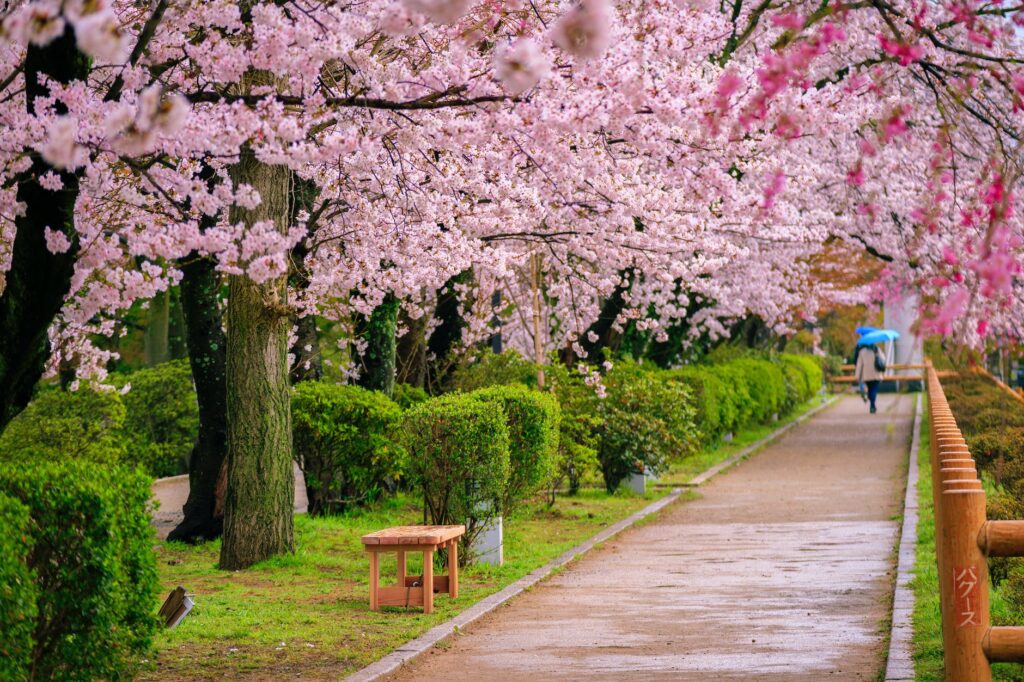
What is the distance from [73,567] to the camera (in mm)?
6152

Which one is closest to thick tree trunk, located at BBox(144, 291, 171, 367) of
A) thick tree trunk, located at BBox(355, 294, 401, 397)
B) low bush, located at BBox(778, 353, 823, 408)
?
thick tree trunk, located at BBox(355, 294, 401, 397)

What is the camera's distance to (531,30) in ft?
34.4

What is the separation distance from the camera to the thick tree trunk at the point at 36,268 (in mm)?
7582

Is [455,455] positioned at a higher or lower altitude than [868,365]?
lower

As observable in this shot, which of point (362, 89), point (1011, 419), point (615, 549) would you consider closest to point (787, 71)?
point (362, 89)

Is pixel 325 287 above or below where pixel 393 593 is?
above

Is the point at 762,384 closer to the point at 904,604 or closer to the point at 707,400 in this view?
the point at 707,400

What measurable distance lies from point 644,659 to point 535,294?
1116cm

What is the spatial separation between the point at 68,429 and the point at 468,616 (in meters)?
8.97

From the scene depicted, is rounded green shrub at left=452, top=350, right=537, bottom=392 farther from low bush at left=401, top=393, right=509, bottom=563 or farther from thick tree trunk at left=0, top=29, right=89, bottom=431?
thick tree trunk at left=0, top=29, right=89, bottom=431

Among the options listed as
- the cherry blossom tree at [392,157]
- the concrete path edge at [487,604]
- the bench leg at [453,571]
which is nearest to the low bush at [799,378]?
the cherry blossom tree at [392,157]

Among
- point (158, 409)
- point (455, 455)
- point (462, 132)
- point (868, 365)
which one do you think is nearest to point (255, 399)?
point (455, 455)

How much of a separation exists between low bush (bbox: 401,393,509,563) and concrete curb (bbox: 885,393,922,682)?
12.0ft

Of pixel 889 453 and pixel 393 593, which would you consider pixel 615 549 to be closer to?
pixel 393 593
